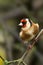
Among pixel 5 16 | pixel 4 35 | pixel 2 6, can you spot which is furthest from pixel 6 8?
pixel 4 35

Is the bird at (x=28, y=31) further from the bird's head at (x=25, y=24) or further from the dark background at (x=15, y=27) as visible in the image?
the dark background at (x=15, y=27)

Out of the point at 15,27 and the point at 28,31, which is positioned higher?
the point at 28,31

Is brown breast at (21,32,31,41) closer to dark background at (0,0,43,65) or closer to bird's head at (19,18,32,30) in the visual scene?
bird's head at (19,18,32,30)

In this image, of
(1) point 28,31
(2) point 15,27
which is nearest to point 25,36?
(1) point 28,31

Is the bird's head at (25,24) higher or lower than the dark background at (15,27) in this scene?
higher

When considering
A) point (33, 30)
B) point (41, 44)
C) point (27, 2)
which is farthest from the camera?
point (27, 2)

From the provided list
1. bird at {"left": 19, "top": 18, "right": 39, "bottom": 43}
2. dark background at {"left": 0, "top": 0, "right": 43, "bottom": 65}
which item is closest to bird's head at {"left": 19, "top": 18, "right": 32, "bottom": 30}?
bird at {"left": 19, "top": 18, "right": 39, "bottom": 43}

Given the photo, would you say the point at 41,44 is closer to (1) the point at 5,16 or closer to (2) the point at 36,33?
(1) the point at 5,16

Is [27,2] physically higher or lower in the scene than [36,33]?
lower

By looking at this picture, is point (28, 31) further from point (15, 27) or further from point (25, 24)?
point (15, 27)

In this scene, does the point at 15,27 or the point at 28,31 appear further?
the point at 15,27

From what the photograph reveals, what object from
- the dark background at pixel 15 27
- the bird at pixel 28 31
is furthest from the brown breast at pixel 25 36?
the dark background at pixel 15 27

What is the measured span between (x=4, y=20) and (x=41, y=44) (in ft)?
1.40

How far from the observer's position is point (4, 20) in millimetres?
2973
